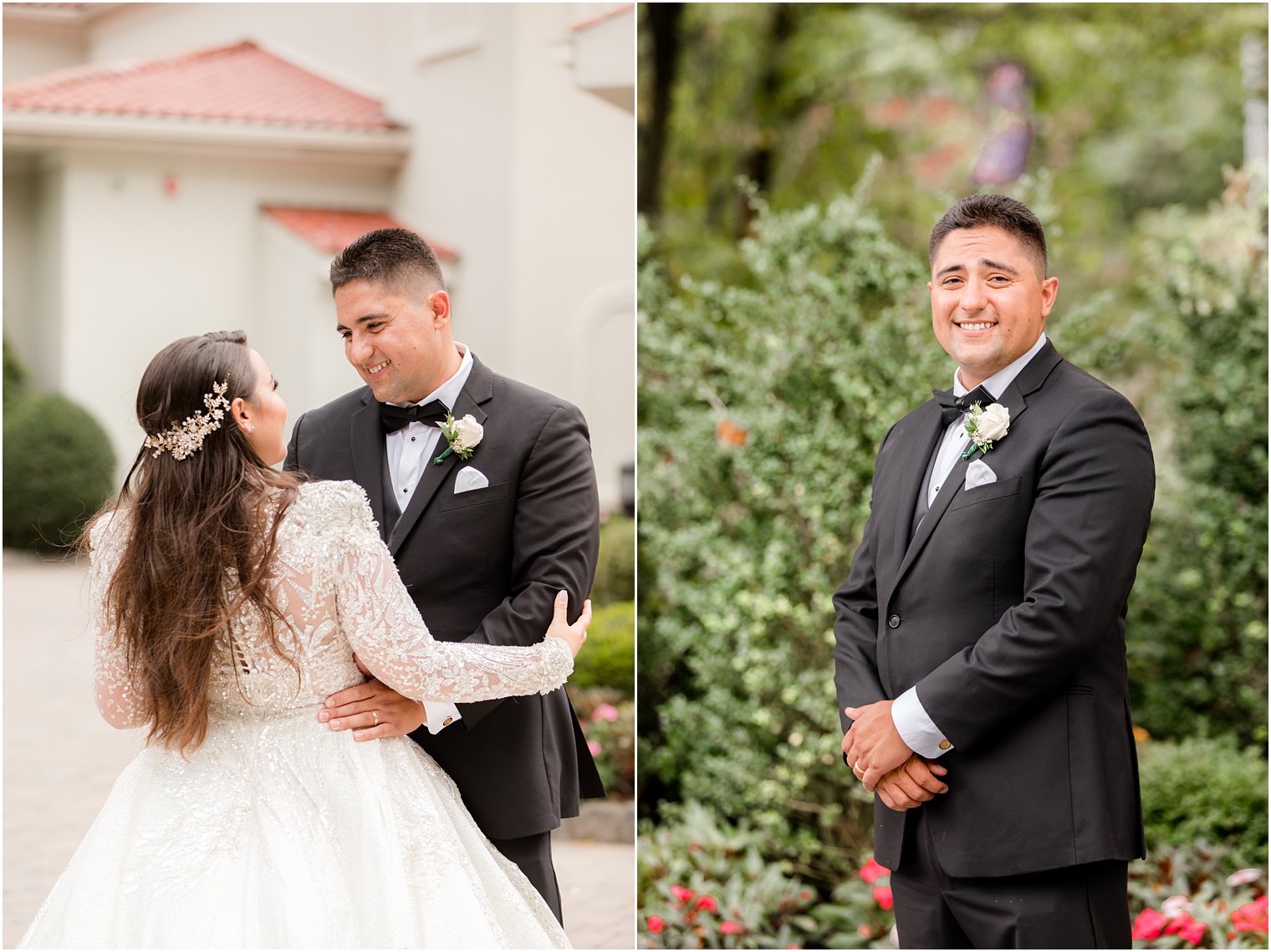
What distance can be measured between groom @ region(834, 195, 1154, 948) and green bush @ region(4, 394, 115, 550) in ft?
10.8

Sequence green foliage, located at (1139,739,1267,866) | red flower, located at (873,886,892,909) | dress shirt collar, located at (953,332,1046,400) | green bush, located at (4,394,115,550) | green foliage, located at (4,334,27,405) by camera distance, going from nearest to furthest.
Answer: dress shirt collar, located at (953,332,1046,400)
red flower, located at (873,886,892,909)
green foliage, located at (1139,739,1267,866)
green bush, located at (4,394,115,550)
green foliage, located at (4,334,27,405)

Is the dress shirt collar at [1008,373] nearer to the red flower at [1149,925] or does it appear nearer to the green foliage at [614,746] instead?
the red flower at [1149,925]

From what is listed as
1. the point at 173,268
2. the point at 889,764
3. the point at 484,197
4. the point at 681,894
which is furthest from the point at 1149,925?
the point at 173,268

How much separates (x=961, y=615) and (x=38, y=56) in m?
4.80

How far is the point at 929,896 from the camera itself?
8.12 feet

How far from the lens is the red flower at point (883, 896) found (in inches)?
157

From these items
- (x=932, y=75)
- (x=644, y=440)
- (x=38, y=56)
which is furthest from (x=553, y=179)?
(x=932, y=75)

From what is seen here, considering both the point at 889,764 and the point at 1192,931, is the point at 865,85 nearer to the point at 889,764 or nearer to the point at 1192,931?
the point at 1192,931

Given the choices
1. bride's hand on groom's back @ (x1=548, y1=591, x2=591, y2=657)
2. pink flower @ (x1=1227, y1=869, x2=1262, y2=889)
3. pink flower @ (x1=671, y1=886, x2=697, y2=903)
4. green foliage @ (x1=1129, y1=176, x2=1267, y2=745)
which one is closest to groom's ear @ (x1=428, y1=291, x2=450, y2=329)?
bride's hand on groom's back @ (x1=548, y1=591, x2=591, y2=657)

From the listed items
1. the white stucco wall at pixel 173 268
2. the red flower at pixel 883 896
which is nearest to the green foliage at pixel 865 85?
the white stucco wall at pixel 173 268

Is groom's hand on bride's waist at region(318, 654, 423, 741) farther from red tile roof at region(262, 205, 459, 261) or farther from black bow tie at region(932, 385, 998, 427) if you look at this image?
red tile roof at region(262, 205, 459, 261)

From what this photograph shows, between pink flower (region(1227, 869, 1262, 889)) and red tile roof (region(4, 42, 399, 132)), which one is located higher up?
red tile roof (region(4, 42, 399, 132))

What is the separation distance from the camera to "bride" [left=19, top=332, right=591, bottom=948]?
7.43 feet

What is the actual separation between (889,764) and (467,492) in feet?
3.50
